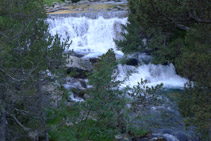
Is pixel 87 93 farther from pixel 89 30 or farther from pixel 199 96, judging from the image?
pixel 89 30

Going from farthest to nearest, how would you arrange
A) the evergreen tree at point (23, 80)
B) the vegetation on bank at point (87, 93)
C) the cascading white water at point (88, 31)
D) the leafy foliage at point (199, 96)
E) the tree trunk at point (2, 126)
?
the cascading white water at point (88, 31) → the leafy foliage at point (199, 96) → the tree trunk at point (2, 126) → the evergreen tree at point (23, 80) → the vegetation on bank at point (87, 93)

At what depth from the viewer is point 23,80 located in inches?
259

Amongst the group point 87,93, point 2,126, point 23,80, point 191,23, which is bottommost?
point 2,126

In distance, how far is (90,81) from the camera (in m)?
5.77

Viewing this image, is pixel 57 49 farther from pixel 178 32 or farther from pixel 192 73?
pixel 178 32

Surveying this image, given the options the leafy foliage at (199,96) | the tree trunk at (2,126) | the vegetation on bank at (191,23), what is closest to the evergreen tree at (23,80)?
the tree trunk at (2,126)

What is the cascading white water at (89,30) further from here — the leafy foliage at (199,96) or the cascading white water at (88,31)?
the leafy foliage at (199,96)

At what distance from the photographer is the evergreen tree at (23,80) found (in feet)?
21.2

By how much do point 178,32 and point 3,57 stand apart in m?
17.6

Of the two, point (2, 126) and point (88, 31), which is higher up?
point (88, 31)

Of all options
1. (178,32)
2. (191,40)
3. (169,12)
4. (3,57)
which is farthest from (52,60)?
(178,32)

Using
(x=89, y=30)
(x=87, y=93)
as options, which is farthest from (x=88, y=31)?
(x=87, y=93)

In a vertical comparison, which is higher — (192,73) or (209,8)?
(209,8)

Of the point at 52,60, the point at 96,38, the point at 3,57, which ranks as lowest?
the point at 96,38
